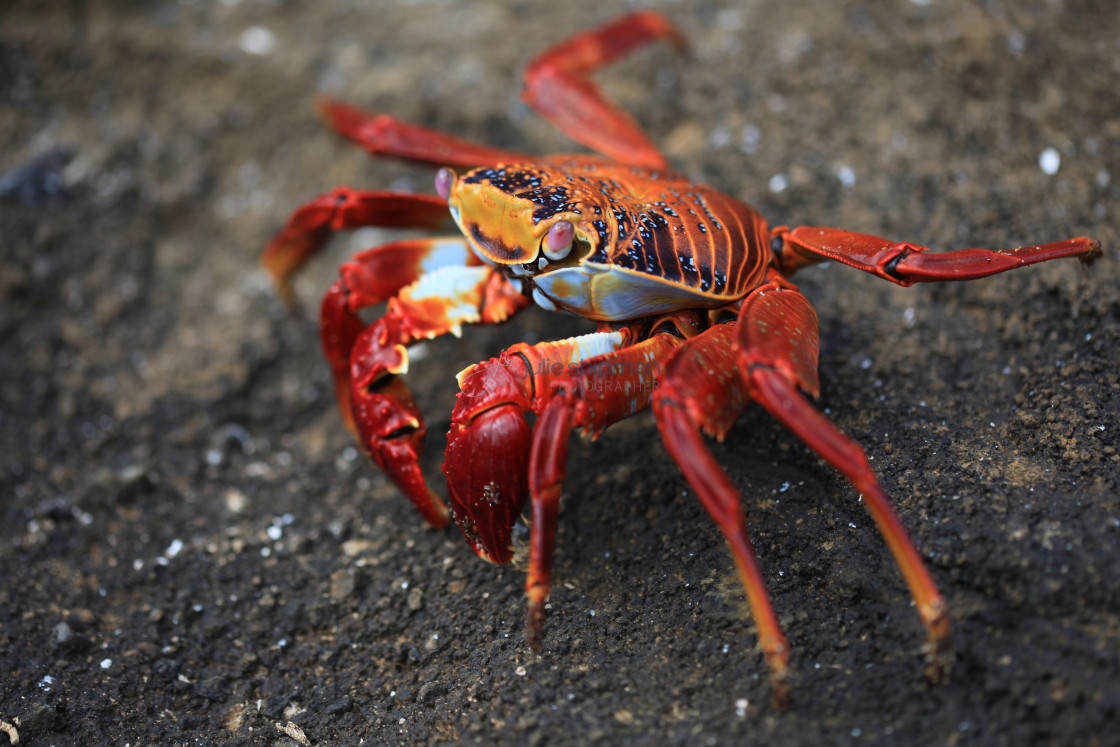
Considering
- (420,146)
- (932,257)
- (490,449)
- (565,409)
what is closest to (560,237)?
(565,409)

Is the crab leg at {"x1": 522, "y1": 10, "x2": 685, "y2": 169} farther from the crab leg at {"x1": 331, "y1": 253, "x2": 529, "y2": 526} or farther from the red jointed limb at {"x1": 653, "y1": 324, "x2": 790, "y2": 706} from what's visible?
the red jointed limb at {"x1": 653, "y1": 324, "x2": 790, "y2": 706}

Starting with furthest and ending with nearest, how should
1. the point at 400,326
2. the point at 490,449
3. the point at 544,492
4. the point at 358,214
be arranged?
the point at 358,214
the point at 400,326
the point at 490,449
the point at 544,492

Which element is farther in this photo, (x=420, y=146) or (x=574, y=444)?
(x=420, y=146)

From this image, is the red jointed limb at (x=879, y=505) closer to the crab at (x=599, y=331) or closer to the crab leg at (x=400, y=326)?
the crab at (x=599, y=331)

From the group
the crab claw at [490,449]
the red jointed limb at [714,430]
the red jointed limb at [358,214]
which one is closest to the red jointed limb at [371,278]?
the red jointed limb at [358,214]

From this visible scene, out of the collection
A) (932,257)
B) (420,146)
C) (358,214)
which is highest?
(932,257)

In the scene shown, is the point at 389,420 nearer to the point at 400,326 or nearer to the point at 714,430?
the point at 400,326

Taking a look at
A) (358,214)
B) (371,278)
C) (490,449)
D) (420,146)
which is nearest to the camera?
(490,449)
